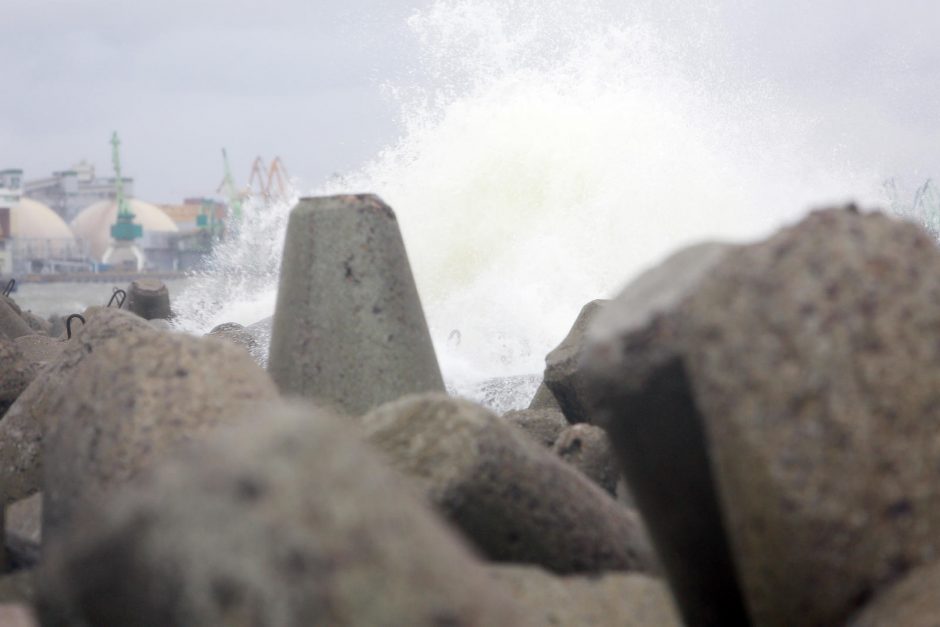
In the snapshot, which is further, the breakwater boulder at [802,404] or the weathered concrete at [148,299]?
the weathered concrete at [148,299]

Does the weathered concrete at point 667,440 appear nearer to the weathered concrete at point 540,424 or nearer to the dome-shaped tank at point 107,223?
the weathered concrete at point 540,424

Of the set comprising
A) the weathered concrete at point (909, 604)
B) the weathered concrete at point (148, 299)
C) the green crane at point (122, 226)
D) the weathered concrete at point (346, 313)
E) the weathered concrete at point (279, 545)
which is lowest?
→ the weathered concrete at point (909, 604)

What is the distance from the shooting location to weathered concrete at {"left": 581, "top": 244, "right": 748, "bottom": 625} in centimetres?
205

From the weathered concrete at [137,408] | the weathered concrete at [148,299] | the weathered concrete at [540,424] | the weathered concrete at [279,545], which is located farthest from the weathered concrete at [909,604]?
the weathered concrete at [148,299]

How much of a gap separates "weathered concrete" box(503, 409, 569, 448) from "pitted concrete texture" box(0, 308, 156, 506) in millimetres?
1410

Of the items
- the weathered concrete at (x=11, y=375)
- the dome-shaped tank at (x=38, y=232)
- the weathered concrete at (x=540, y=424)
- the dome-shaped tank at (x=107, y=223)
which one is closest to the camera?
the weathered concrete at (x=540, y=424)

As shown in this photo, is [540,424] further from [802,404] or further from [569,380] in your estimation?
[802,404]

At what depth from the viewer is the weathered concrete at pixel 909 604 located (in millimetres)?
1881

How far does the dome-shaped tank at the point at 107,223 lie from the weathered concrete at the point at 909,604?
332ft

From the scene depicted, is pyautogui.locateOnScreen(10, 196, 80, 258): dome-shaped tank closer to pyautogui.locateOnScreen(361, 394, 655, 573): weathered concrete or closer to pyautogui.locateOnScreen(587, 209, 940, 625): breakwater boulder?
pyautogui.locateOnScreen(361, 394, 655, 573): weathered concrete

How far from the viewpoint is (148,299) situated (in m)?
12.1

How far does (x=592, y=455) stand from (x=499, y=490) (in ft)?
4.23

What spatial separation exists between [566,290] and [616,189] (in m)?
3.99

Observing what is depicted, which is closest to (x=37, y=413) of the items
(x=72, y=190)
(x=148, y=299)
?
(x=148, y=299)
